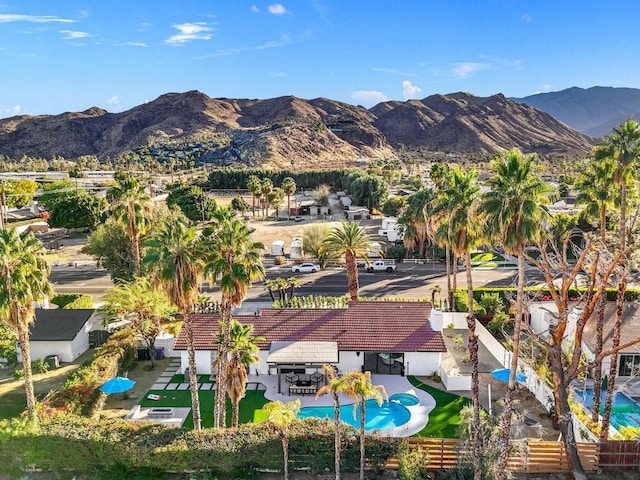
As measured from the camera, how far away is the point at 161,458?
2048 cm

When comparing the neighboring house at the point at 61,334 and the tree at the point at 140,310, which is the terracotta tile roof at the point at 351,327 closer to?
the tree at the point at 140,310

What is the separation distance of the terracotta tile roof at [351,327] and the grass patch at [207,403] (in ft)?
9.95

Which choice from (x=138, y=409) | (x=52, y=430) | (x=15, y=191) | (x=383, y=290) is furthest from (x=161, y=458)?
(x=15, y=191)

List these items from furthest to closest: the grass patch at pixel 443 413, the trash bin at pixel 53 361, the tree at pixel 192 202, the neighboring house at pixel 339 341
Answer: the tree at pixel 192 202 < the trash bin at pixel 53 361 < the neighboring house at pixel 339 341 < the grass patch at pixel 443 413

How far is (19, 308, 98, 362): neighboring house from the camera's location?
112ft

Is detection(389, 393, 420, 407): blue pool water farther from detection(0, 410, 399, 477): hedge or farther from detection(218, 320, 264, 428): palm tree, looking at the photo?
detection(218, 320, 264, 428): palm tree

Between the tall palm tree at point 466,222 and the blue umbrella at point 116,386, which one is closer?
the tall palm tree at point 466,222

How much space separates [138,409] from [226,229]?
509 inches

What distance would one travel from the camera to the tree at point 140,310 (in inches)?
1324

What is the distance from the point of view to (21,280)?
22.1 metres

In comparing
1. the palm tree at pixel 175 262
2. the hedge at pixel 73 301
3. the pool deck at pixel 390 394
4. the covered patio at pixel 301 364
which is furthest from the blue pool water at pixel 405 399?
the hedge at pixel 73 301

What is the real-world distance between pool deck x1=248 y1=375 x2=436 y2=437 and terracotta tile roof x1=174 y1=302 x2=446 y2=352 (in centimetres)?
194

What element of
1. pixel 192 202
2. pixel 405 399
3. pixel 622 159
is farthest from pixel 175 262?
pixel 192 202

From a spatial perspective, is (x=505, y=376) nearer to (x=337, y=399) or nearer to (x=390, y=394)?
(x=390, y=394)
